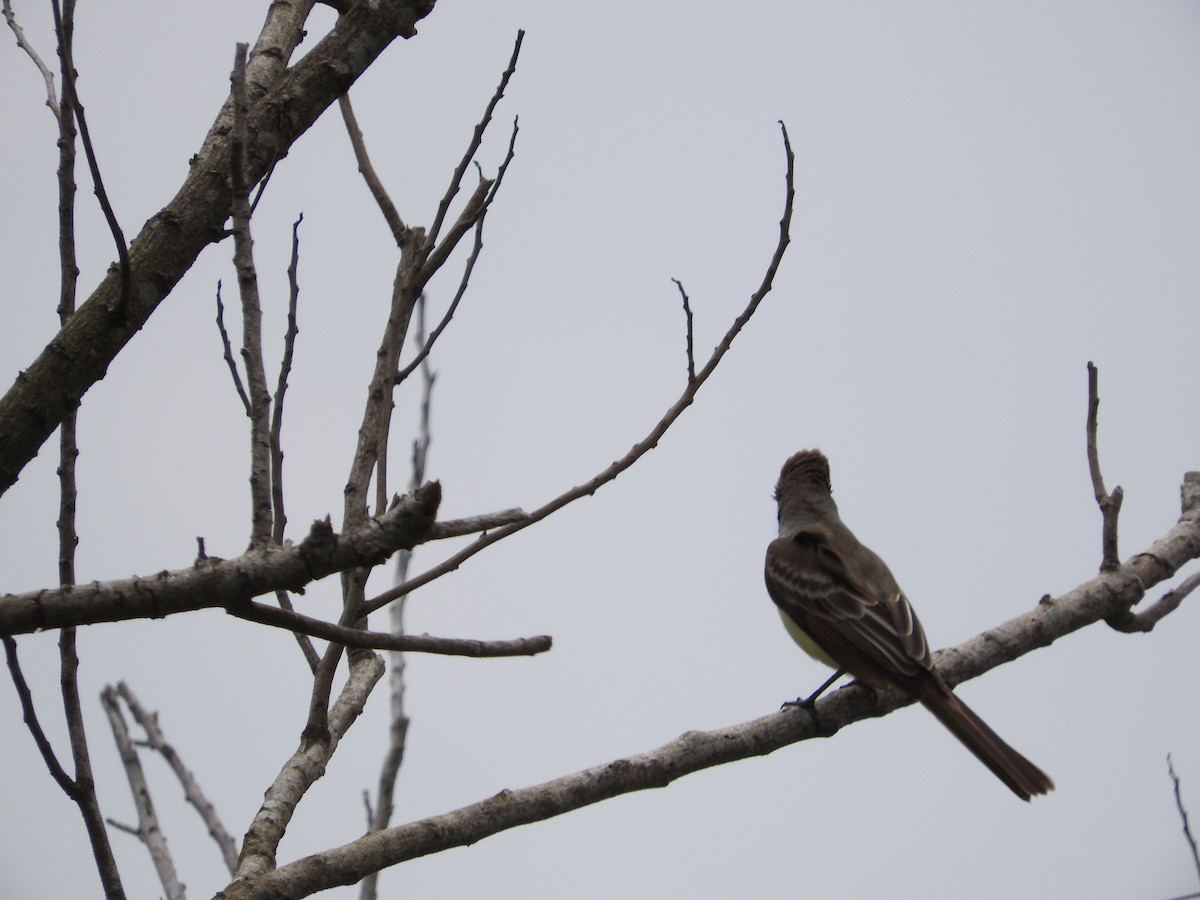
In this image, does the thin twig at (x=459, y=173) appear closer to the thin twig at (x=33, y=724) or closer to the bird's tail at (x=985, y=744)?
the thin twig at (x=33, y=724)

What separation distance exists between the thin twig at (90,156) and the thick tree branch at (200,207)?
4 cm

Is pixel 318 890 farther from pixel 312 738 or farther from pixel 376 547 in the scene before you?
pixel 376 547

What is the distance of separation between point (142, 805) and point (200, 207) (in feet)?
8.30

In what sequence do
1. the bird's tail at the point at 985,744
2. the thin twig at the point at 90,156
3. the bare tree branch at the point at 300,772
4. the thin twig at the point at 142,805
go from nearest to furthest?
1. the thin twig at the point at 90,156
2. the bare tree branch at the point at 300,772
3. the thin twig at the point at 142,805
4. the bird's tail at the point at 985,744

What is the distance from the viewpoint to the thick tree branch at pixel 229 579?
2.04m

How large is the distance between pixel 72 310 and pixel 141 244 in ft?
1.01

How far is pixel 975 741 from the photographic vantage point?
522 cm

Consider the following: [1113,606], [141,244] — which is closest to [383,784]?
[141,244]

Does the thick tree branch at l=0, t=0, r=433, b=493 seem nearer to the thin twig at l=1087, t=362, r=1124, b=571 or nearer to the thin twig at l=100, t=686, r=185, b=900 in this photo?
the thin twig at l=100, t=686, r=185, b=900

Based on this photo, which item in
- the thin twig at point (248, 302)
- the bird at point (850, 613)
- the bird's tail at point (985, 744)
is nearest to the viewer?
the thin twig at point (248, 302)

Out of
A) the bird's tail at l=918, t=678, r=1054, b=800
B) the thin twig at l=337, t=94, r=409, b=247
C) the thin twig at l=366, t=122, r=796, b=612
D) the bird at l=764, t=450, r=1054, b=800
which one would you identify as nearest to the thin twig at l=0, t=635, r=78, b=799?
the thin twig at l=366, t=122, r=796, b=612

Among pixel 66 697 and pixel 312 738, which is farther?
pixel 312 738

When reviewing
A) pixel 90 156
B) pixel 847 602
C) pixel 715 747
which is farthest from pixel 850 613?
pixel 90 156

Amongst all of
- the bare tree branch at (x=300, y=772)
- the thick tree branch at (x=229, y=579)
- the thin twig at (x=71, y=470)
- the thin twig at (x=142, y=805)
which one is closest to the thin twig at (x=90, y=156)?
the thin twig at (x=71, y=470)
